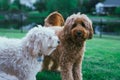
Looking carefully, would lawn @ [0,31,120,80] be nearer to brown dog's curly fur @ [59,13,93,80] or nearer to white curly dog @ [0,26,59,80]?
brown dog's curly fur @ [59,13,93,80]

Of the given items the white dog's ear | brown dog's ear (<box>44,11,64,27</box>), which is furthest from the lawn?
the white dog's ear

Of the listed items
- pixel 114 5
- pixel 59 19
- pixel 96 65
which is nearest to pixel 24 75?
pixel 59 19

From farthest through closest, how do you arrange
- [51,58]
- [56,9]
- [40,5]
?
[40,5], [56,9], [51,58]

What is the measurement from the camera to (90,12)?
41.3m

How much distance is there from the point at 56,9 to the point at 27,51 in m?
30.4

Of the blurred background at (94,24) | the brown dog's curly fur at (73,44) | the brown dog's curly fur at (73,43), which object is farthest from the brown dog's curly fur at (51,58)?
the brown dog's curly fur at (73,43)

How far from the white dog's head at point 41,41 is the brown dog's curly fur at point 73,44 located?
2.34 ft

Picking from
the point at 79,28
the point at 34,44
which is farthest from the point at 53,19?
the point at 34,44

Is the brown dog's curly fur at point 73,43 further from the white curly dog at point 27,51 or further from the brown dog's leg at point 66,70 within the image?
the white curly dog at point 27,51

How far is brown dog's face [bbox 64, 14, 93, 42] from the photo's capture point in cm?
653

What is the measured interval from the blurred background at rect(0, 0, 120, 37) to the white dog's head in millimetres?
22653

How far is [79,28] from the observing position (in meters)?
6.53

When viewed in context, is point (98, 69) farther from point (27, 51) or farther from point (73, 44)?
point (27, 51)

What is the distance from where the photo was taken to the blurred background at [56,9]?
108 ft
